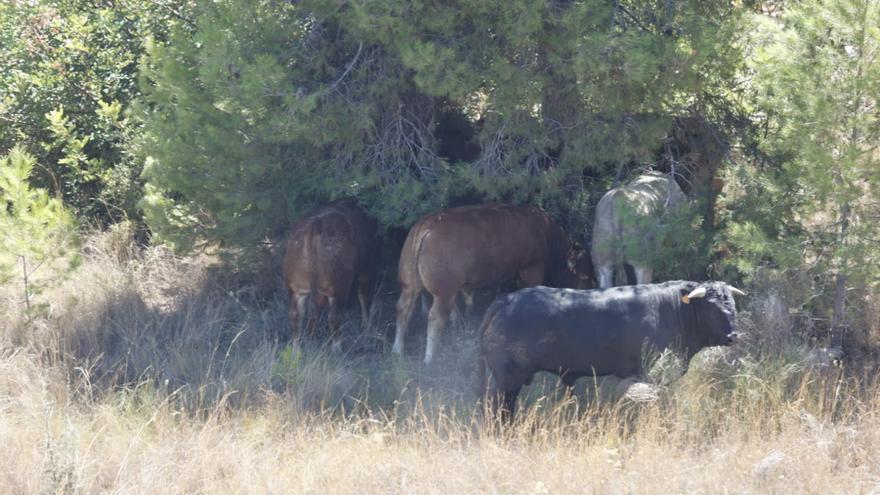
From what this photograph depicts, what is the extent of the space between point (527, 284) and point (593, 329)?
7.51 ft

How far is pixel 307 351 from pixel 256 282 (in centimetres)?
196

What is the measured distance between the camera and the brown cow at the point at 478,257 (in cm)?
905

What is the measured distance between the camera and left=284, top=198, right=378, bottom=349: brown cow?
30.8 feet

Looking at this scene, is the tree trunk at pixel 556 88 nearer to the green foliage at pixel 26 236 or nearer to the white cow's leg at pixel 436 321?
the white cow's leg at pixel 436 321

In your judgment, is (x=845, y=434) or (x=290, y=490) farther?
(x=845, y=434)

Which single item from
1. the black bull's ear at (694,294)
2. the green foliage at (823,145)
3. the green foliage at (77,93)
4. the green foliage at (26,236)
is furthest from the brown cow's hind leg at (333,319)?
the green foliage at (77,93)

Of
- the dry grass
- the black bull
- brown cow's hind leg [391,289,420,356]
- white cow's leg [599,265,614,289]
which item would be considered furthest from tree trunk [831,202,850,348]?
brown cow's hind leg [391,289,420,356]

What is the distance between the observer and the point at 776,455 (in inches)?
249

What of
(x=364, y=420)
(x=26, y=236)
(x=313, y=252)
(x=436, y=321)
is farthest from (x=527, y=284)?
(x=26, y=236)

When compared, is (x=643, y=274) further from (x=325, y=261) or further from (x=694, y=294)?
(x=325, y=261)

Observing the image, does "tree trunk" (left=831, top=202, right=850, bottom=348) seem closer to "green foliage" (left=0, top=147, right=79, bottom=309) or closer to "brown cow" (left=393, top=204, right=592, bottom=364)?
"brown cow" (left=393, top=204, right=592, bottom=364)

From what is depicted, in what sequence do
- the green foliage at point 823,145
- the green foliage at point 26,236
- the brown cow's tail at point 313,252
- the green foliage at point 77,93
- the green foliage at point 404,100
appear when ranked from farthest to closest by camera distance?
the green foliage at point 77,93 → the brown cow's tail at point 313,252 → the green foliage at point 26,236 → the green foliage at point 404,100 → the green foliage at point 823,145

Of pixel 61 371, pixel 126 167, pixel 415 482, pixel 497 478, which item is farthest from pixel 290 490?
pixel 126 167

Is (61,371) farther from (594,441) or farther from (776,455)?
(776,455)
